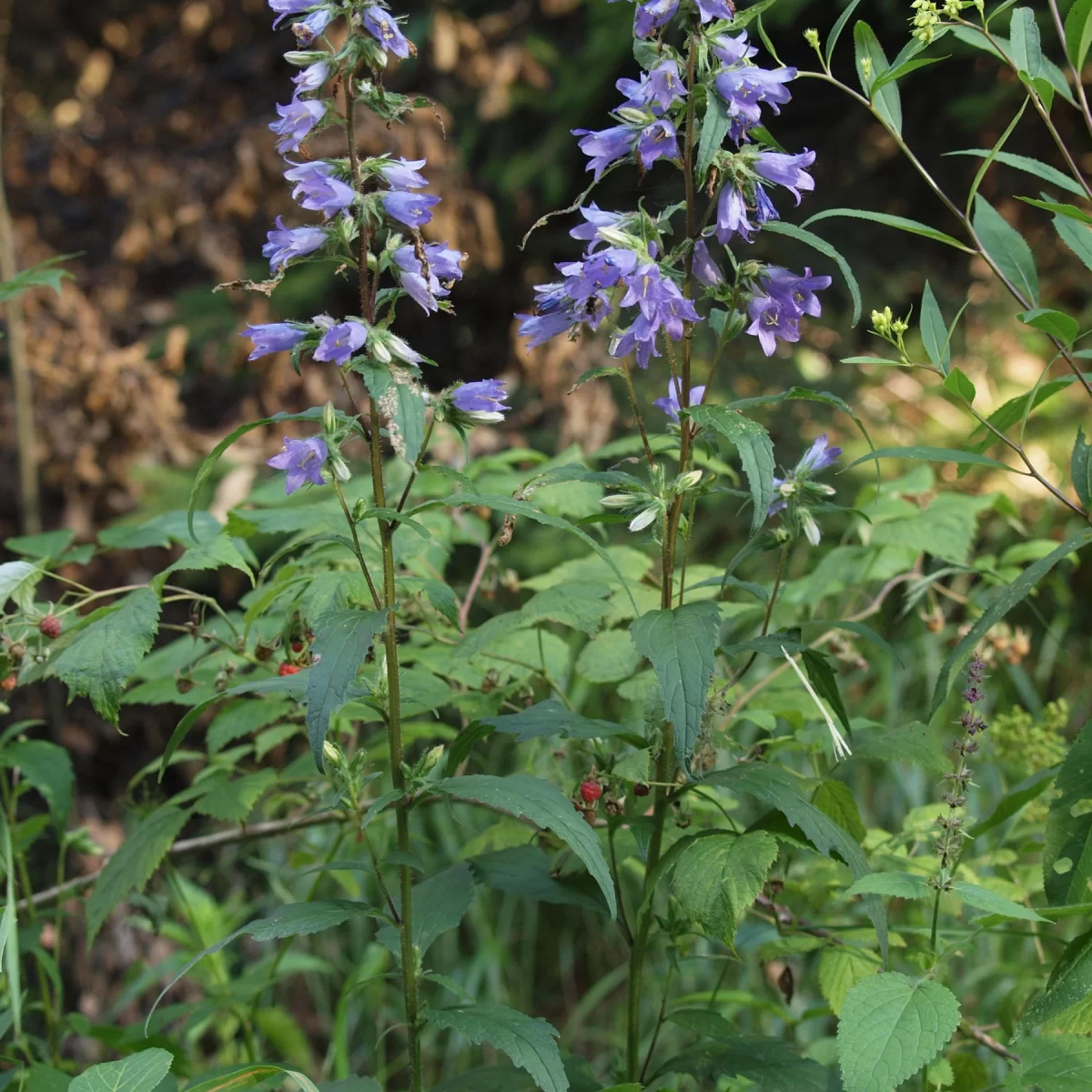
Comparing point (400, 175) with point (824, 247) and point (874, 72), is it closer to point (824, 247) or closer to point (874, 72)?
point (824, 247)

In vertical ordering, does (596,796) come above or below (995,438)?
below

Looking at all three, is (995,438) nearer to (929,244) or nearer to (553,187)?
(553,187)

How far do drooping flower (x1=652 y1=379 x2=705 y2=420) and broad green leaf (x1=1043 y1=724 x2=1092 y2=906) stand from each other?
1.92 feet

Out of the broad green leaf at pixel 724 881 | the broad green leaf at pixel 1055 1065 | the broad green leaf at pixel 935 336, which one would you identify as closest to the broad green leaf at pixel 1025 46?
the broad green leaf at pixel 935 336

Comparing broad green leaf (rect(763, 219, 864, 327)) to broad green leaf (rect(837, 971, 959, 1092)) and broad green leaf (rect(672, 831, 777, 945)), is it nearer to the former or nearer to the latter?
broad green leaf (rect(672, 831, 777, 945))

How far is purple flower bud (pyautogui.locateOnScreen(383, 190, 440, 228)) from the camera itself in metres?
1.21

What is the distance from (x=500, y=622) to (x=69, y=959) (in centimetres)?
263

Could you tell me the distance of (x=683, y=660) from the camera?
115cm

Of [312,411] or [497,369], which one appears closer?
[312,411]

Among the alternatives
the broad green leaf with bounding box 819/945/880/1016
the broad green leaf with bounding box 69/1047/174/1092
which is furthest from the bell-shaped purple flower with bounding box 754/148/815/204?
the broad green leaf with bounding box 69/1047/174/1092

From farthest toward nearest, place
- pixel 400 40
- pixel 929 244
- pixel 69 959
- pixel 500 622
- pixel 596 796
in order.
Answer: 1. pixel 929 244
2. pixel 69 959
3. pixel 500 622
4. pixel 596 796
5. pixel 400 40

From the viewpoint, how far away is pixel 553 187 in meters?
3.79

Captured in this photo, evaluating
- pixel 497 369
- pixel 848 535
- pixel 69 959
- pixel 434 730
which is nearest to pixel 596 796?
pixel 434 730

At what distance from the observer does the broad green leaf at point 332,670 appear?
107 centimetres
